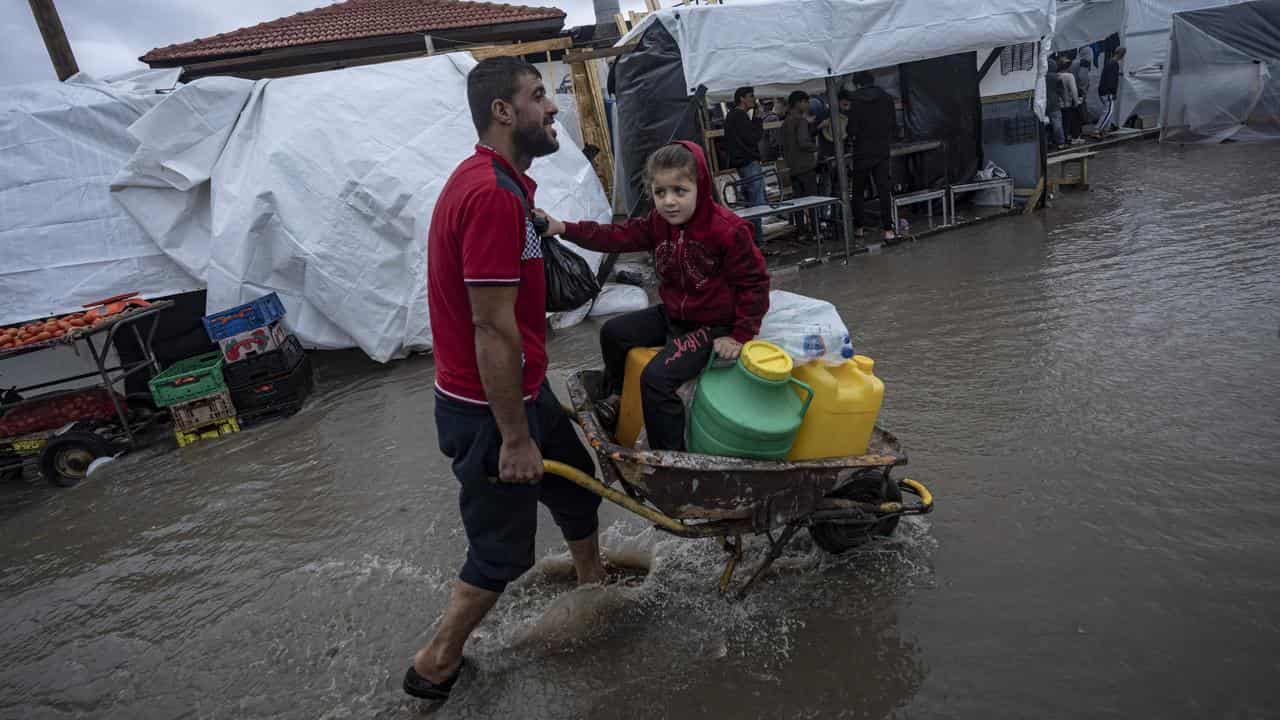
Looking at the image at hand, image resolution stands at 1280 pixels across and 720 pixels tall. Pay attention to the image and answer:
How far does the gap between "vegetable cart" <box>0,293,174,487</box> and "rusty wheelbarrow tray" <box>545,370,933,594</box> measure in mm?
5571

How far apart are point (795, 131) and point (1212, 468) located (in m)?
8.06

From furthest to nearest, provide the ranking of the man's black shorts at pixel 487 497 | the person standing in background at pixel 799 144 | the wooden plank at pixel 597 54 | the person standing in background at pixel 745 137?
the person standing in background at pixel 799 144, the person standing in background at pixel 745 137, the wooden plank at pixel 597 54, the man's black shorts at pixel 487 497

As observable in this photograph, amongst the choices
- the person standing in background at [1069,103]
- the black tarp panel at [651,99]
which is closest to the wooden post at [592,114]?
the black tarp panel at [651,99]

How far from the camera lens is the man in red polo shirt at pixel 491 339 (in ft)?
7.21

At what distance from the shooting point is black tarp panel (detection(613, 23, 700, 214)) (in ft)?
27.3

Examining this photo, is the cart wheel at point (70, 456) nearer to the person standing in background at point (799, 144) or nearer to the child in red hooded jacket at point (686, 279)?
the child in red hooded jacket at point (686, 279)

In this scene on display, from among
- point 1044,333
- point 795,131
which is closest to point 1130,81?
point 795,131

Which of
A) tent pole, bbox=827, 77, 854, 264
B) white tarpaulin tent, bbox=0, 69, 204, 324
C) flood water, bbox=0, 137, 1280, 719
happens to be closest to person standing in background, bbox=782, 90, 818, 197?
tent pole, bbox=827, 77, 854, 264

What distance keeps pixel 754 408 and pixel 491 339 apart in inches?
42.0

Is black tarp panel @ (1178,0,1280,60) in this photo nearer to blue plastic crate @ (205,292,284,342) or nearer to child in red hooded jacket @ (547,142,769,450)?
child in red hooded jacket @ (547,142,769,450)

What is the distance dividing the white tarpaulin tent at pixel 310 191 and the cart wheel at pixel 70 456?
1900 mm

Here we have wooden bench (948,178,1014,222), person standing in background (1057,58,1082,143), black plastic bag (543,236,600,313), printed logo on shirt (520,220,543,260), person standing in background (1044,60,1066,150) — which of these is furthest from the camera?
person standing in background (1057,58,1082,143)

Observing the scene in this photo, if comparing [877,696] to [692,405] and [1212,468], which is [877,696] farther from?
[1212,468]

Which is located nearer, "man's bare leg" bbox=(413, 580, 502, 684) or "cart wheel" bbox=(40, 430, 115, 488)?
"man's bare leg" bbox=(413, 580, 502, 684)
